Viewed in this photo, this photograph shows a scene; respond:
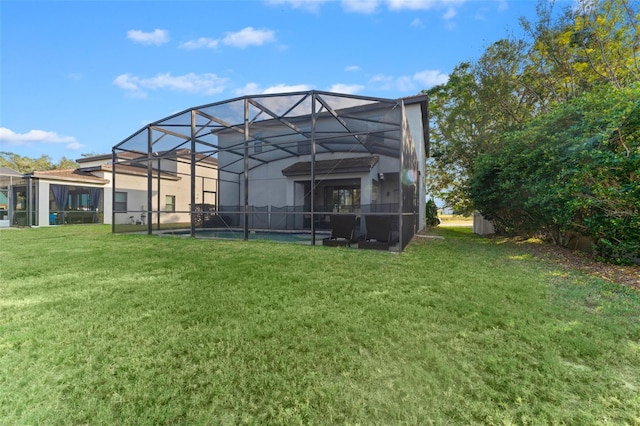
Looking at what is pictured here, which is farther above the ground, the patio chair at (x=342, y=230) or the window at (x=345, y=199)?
the window at (x=345, y=199)

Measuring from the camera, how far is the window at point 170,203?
62.6ft

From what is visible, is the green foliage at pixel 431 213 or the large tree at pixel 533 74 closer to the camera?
the large tree at pixel 533 74

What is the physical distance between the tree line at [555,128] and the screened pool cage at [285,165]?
9.60 ft

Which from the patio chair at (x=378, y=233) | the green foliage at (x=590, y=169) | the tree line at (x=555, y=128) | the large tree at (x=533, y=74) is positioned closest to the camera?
the green foliage at (x=590, y=169)

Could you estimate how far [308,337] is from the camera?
2.44 m

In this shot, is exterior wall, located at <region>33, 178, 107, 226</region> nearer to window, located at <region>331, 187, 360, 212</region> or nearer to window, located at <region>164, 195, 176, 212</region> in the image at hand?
window, located at <region>164, 195, 176, 212</region>

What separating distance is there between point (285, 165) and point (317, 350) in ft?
48.3

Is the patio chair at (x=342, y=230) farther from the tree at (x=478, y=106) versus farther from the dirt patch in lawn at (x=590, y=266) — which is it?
the tree at (x=478, y=106)

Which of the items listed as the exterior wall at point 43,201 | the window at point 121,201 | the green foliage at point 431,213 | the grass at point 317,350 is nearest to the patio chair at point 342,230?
the grass at point 317,350

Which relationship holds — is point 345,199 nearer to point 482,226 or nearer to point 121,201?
point 482,226

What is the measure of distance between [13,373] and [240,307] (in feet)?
5.85

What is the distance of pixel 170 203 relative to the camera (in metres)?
19.4

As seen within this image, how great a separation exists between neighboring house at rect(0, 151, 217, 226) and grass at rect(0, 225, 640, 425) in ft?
36.1

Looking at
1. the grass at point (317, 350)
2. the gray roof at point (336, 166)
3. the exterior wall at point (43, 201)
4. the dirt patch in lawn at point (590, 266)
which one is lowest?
the grass at point (317, 350)
